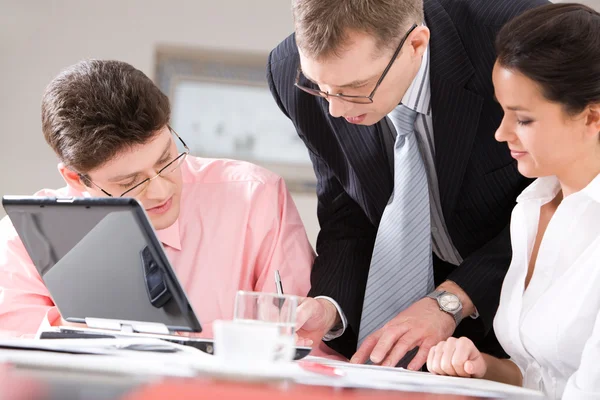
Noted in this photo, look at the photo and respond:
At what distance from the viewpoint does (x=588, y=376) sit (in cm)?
115

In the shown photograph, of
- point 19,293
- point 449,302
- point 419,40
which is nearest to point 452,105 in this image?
point 419,40

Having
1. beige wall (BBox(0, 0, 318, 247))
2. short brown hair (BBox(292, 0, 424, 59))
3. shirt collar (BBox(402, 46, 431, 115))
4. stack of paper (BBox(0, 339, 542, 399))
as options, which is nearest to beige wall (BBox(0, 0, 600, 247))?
beige wall (BBox(0, 0, 318, 247))

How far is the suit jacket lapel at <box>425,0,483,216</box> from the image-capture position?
1769mm

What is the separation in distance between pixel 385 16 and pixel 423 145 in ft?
1.22

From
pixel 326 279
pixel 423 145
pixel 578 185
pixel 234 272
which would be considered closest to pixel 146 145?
pixel 234 272

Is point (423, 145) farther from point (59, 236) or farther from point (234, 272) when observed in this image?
point (59, 236)

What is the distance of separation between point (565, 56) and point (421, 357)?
2.15ft

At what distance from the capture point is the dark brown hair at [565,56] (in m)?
1.37

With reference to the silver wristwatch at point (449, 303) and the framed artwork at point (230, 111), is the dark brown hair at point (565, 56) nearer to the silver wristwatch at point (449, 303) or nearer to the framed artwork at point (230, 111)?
the silver wristwatch at point (449, 303)

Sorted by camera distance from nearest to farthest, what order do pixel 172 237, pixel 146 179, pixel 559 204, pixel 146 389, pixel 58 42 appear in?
pixel 146 389 → pixel 559 204 → pixel 146 179 → pixel 172 237 → pixel 58 42

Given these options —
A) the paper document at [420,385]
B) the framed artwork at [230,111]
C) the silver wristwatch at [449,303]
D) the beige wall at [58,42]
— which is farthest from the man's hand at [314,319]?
the beige wall at [58,42]

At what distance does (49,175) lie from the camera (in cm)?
373

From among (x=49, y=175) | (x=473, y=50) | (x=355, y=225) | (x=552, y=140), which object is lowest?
(x=49, y=175)

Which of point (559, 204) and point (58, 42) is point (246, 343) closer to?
point (559, 204)
